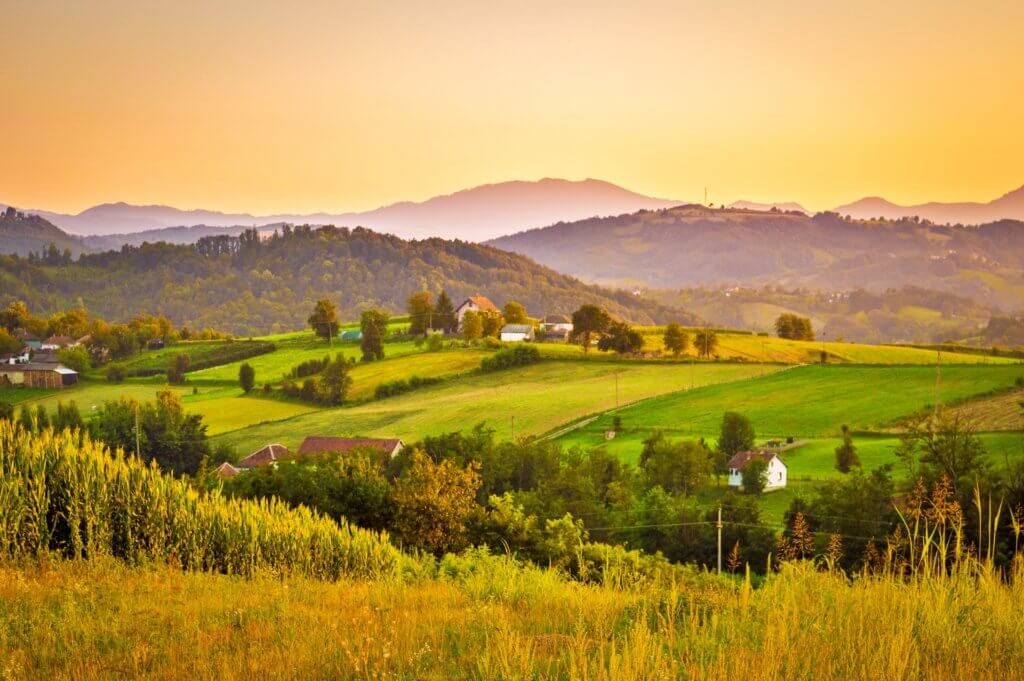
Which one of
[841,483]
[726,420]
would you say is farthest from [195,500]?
[726,420]

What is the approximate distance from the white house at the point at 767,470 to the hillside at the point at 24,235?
516 ft

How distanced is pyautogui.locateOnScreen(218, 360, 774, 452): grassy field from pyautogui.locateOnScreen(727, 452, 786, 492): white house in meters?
13.1

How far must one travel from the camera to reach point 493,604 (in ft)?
21.5

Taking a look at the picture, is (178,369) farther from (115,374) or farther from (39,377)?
(39,377)

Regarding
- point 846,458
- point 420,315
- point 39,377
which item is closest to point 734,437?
point 846,458

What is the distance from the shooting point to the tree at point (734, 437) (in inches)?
1898

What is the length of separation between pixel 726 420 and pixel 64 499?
4309cm

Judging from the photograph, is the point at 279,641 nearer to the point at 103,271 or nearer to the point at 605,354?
the point at 605,354

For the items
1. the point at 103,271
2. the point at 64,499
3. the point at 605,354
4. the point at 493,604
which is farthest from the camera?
the point at 103,271

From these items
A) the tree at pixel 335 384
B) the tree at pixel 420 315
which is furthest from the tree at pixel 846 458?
the tree at pixel 420 315

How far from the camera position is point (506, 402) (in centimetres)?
6216

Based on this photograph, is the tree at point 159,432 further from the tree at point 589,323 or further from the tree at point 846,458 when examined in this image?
the tree at point 846,458

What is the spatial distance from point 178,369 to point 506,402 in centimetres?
3697

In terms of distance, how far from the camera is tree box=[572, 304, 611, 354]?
264ft
